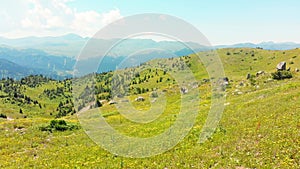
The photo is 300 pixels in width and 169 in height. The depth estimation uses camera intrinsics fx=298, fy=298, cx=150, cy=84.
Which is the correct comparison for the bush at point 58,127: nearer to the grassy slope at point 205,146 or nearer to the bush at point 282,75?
the grassy slope at point 205,146

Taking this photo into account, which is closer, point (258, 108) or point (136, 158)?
point (136, 158)

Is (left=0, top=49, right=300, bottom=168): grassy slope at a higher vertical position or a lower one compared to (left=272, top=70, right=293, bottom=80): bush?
lower

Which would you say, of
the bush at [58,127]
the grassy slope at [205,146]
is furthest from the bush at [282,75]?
the bush at [58,127]

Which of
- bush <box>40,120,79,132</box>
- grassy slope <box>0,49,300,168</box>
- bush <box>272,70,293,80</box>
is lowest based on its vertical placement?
bush <box>40,120,79,132</box>

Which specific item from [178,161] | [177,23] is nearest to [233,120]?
[178,161]

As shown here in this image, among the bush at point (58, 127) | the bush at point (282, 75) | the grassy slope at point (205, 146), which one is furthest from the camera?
the bush at point (282, 75)

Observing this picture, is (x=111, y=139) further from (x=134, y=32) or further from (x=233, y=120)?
(x=134, y=32)

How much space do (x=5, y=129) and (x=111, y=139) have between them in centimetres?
1737

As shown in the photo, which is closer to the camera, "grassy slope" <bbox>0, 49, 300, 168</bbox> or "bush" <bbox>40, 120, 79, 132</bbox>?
"grassy slope" <bbox>0, 49, 300, 168</bbox>

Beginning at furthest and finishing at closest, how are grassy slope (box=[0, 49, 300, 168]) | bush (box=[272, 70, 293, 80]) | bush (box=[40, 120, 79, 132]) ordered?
1. bush (box=[272, 70, 293, 80])
2. bush (box=[40, 120, 79, 132])
3. grassy slope (box=[0, 49, 300, 168])

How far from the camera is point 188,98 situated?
2778 inches

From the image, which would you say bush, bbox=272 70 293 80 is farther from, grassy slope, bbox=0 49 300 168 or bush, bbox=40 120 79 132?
bush, bbox=40 120 79 132

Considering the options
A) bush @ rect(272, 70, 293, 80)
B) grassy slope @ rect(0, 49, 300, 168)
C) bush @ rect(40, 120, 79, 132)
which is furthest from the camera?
bush @ rect(272, 70, 293, 80)

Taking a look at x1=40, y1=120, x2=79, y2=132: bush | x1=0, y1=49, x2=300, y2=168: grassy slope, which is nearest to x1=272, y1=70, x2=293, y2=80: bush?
x1=0, y1=49, x2=300, y2=168: grassy slope
